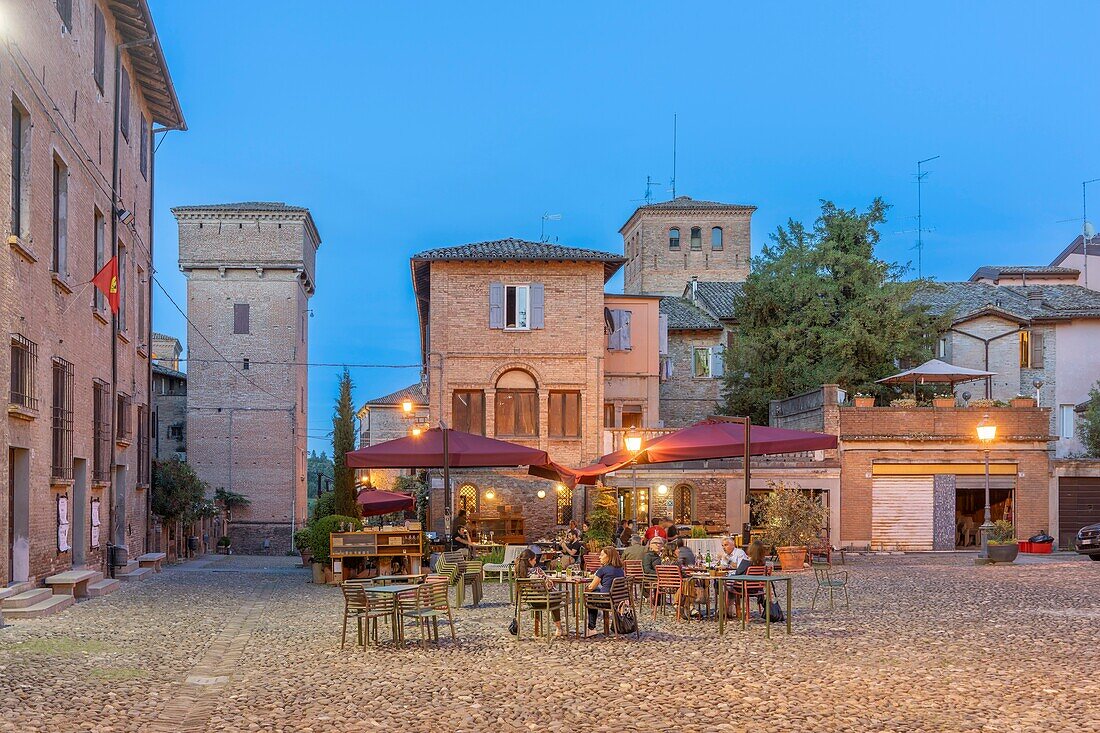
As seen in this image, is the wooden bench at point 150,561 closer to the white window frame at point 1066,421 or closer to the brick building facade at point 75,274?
the brick building facade at point 75,274

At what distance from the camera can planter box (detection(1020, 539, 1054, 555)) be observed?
33.3 m

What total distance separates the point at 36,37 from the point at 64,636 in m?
9.16

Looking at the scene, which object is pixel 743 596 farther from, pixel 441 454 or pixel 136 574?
pixel 136 574

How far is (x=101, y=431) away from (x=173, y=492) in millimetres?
12070

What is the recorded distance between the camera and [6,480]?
16.6 metres

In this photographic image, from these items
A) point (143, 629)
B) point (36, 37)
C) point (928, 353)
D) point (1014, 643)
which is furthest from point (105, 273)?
point (928, 353)

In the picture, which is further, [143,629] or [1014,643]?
[143,629]

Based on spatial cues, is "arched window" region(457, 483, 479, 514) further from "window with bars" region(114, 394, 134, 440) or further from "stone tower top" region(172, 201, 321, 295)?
"stone tower top" region(172, 201, 321, 295)

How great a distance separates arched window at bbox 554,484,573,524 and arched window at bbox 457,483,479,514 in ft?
7.77

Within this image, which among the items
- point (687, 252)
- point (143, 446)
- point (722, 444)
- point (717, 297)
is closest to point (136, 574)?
point (143, 446)

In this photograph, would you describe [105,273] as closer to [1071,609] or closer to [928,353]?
[1071,609]

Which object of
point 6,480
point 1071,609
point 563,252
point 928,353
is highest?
point 563,252

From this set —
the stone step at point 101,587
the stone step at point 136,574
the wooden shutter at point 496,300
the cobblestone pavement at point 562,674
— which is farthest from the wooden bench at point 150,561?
the wooden shutter at point 496,300

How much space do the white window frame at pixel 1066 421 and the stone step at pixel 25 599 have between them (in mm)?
40257
